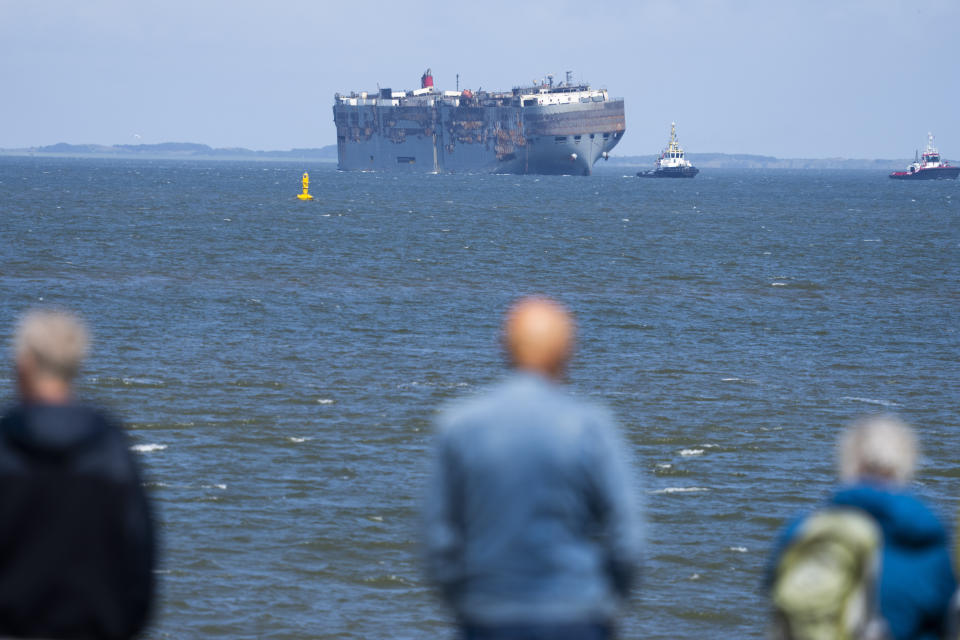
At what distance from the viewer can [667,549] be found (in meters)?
16.0

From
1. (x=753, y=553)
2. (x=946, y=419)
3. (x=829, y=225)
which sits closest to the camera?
(x=753, y=553)

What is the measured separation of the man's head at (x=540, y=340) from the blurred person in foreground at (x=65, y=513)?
4.31ft

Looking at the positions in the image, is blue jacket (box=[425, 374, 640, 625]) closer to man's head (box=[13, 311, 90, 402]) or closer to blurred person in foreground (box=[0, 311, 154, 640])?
blurred person in foreground (box=[0, 311, 154, 640])

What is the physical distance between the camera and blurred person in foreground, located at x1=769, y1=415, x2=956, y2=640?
4.32 metres

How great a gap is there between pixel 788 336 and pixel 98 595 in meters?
31.5

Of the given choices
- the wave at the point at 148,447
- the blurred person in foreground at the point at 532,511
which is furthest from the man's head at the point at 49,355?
the wave at the point at 148,447

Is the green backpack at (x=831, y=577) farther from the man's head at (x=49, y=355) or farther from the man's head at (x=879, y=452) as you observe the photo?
the man's head at (x=49, y=355)

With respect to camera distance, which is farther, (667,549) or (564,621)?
(667,549)

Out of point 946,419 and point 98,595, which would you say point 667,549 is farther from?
point 98,595

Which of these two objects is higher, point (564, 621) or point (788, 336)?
point (564, 621)

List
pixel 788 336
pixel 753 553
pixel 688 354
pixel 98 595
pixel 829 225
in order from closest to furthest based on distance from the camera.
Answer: pixel 98 595 < pixel 753 553 < pixel 688 354 < pixel 788 336 < pixel 829 225

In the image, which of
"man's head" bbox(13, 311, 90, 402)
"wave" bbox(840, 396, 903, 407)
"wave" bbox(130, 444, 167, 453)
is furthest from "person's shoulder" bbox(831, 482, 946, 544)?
"wave" bbox(840, 396, 903, 407)

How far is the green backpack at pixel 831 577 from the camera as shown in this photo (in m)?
4.32

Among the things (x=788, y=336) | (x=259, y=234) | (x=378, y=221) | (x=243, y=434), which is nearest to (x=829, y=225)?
(x=378, y=221)
